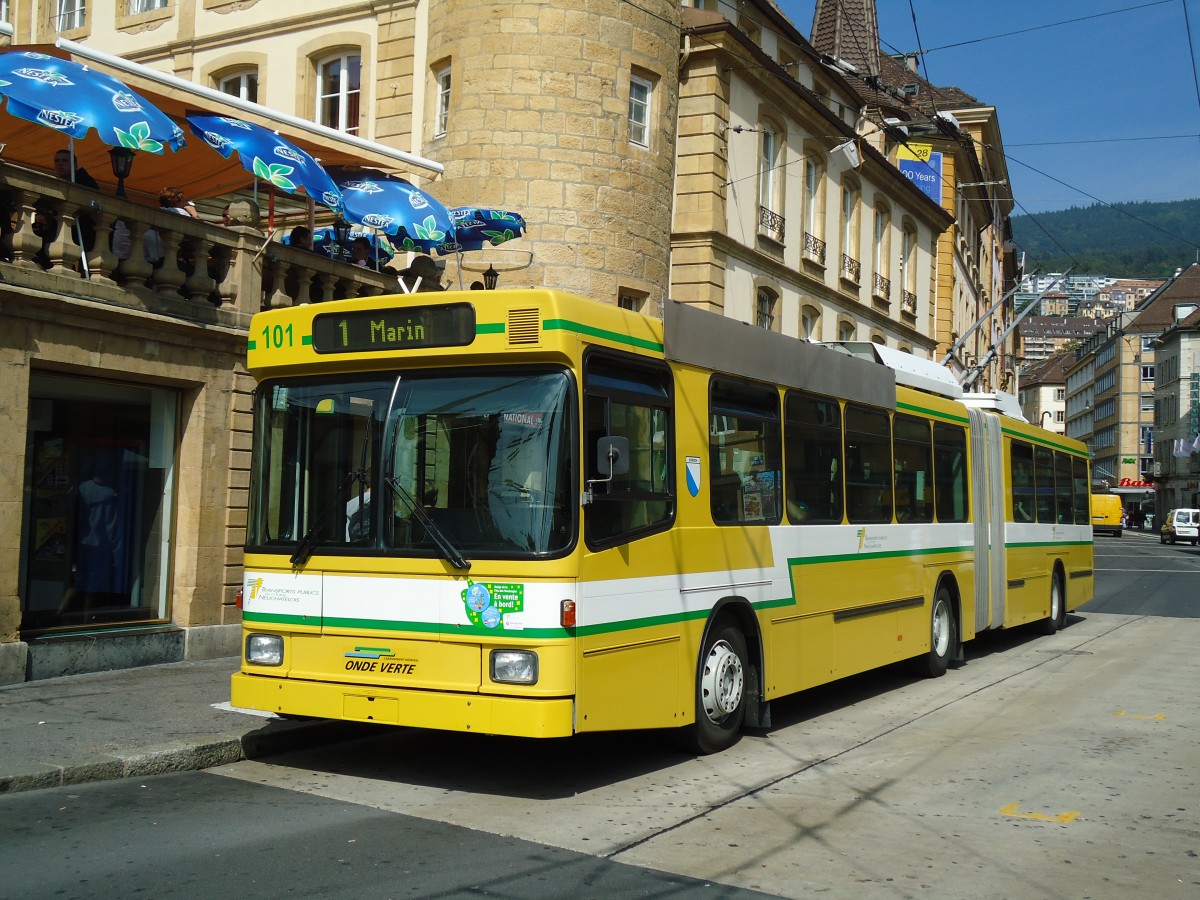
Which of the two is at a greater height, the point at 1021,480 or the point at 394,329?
the point at 394,329

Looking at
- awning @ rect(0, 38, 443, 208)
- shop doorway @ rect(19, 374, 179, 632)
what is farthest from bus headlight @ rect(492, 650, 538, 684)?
awning @ rect(0, 38, 443, 208)

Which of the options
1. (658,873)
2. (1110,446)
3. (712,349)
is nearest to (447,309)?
(712,349)

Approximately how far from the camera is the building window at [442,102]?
21.0 metres

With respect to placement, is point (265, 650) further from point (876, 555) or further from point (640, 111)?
point (640, 111)

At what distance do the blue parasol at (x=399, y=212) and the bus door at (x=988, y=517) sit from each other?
6.63 metres

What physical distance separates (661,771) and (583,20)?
14.4 m

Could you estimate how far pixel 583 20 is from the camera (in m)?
19.8

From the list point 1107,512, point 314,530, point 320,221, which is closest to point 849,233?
point 320,221

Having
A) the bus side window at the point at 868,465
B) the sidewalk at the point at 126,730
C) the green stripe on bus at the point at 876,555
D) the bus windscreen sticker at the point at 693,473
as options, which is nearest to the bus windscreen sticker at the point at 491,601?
the bus windscreen sticker at the point at 693,473

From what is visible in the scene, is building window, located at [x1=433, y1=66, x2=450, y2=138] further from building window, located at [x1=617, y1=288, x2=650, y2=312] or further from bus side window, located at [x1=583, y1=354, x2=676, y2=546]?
bus side window, located at [x1=583, y1=354, x2=676, y2=546]

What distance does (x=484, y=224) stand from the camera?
16500 millimetres

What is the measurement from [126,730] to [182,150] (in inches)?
321

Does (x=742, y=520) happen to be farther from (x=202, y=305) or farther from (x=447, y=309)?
(x=202, y=305)

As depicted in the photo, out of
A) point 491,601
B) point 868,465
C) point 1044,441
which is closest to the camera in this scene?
point 491,601
